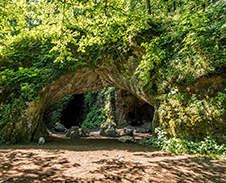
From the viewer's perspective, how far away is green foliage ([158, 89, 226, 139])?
4.55m

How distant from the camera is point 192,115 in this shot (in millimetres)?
4922

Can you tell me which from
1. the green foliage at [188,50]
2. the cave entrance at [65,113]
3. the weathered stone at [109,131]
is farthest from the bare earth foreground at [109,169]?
the cave entrance at [65,113]

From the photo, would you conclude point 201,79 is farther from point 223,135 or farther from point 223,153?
point 223,153

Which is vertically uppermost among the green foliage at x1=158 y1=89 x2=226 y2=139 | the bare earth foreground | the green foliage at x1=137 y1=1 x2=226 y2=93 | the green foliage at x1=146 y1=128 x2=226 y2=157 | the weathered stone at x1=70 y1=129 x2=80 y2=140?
the green foliage at x1=137 y1=1 x2=226 y2=93

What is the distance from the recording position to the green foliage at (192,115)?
14.9 ft

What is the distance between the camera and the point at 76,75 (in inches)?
339

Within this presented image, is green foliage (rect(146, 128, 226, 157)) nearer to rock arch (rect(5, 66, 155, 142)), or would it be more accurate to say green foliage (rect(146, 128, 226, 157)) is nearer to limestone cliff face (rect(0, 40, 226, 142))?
limestone cliff face (rect(0, 40, 226, 142))

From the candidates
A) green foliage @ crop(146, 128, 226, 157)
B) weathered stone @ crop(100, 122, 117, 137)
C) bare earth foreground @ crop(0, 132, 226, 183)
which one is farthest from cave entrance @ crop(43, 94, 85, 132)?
green foliage @ crop(146, 128, 226, 157)

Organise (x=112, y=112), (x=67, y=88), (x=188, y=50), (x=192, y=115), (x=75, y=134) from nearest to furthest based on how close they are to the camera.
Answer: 1. (x=192, y=115)
2. (x=188, y=50)
3. (x=67, y=88)
4. (x=75, y=134)
5. (x=112, y=112)

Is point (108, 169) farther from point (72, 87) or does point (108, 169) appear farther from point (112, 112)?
point (112, 112)

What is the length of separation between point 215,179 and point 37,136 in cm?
777

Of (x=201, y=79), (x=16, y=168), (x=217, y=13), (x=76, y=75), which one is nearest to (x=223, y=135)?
(x=201, y=79)

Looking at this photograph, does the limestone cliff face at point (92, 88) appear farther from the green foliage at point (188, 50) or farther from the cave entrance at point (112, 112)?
the cave entrance at point (112, 112)

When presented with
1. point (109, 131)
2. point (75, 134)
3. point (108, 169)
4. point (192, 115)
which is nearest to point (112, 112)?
point (109, 131)
